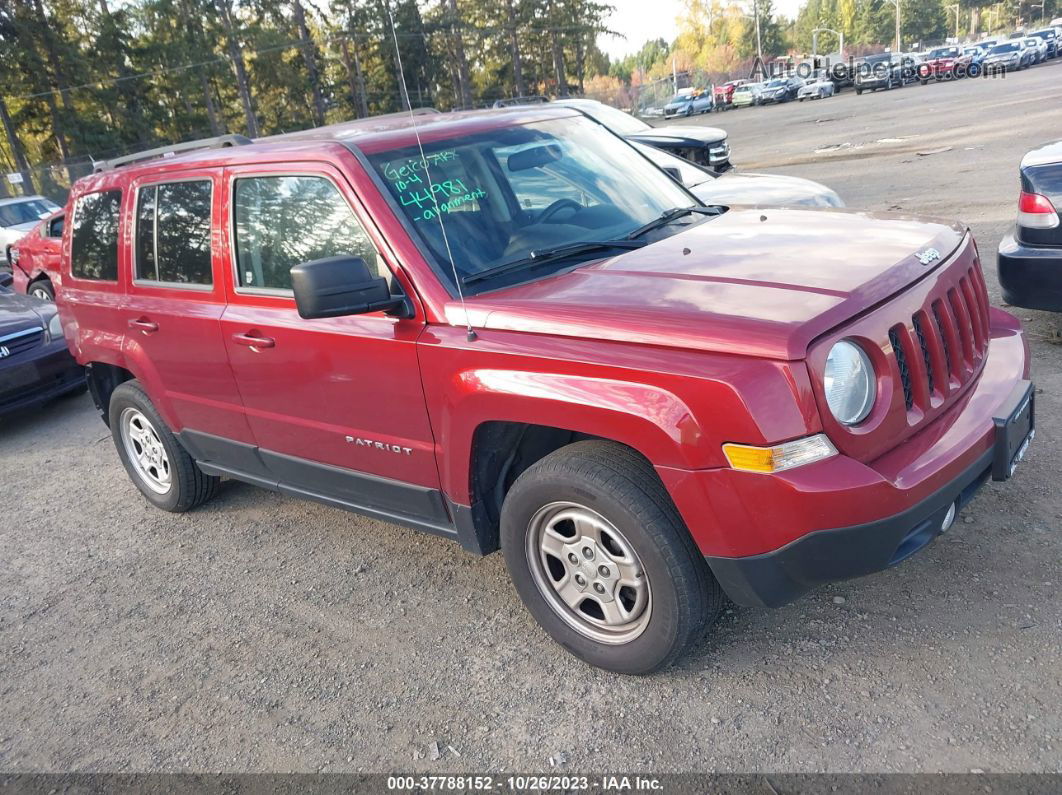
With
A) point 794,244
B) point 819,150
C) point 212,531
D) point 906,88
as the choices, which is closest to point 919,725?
point 794,244

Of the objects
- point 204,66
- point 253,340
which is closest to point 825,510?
point 253,340

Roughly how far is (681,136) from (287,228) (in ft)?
30.8

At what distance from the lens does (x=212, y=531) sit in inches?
194

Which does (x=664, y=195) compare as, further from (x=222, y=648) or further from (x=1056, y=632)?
(x=222, y=648)

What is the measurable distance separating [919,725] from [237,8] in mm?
49573

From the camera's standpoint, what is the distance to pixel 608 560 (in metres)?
3.04

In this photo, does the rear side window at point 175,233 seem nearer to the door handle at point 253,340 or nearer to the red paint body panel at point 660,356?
the red paint body panel at point 660,356

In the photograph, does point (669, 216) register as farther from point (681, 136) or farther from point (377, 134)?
point (681, 136)

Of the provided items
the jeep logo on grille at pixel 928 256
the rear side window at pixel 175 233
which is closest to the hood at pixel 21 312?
the rear side window at pixel 175 233

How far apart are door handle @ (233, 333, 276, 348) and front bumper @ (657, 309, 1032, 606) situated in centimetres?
195

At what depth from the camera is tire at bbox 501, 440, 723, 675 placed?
282 centimetres

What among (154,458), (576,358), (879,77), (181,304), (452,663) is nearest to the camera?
(576,358)

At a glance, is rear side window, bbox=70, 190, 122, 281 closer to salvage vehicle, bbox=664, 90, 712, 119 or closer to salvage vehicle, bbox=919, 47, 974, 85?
salvage vehicle, bbox=919, 47, 974, 85

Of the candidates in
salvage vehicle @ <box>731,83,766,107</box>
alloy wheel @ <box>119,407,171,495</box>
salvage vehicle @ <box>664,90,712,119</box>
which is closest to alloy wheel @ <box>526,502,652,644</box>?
alloy wheel @ <box>119,407,171,495</box>
